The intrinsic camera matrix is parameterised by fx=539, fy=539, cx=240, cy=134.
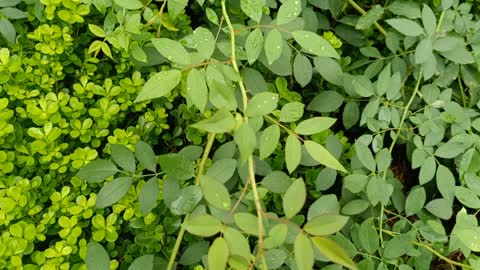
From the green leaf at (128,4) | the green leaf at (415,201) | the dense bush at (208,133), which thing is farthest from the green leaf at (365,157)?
the green leaf at (128,4)

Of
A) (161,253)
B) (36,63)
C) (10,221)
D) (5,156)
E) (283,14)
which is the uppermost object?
(283,14)

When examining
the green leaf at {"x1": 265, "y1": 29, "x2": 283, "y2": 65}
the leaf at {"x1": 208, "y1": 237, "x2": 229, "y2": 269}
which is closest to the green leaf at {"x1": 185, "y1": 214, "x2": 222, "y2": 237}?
the leaf at {"x1": 208, "y1": 237, "x2": 229, "y2": 269}

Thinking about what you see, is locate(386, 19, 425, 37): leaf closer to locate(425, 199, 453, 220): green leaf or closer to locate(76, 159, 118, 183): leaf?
locate(425, 199, 453, 220): green leaf

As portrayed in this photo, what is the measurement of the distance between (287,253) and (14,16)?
86cm

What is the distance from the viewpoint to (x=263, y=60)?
1300 mm

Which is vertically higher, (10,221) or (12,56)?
(12,56)

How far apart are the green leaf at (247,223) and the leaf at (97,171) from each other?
372mm

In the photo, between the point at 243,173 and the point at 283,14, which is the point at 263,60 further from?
the point at 243,173

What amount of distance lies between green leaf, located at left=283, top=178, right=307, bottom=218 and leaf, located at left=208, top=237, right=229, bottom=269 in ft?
0.42

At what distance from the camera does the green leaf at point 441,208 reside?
1.35 meters

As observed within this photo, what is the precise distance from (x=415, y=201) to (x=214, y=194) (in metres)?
0.63

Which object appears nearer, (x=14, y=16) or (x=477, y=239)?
(x=477, y=239)

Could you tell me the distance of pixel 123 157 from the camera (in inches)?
46.6

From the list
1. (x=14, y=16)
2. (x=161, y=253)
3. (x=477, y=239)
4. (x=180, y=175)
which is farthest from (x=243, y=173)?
(x=14, y=16)
